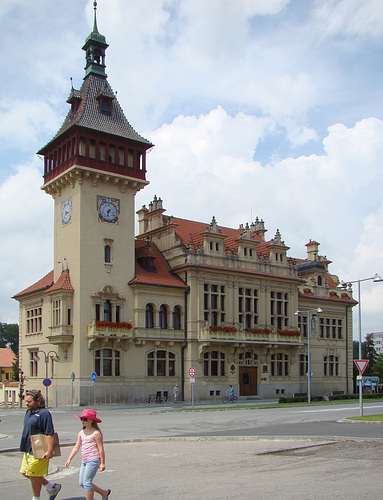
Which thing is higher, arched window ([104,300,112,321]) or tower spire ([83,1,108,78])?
tower spire ([83,1,108,78])

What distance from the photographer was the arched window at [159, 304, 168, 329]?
51.3 metres

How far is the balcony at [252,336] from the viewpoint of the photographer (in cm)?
5156

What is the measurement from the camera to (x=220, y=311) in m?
53.4

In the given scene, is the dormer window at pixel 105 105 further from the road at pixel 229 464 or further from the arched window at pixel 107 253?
the road at pixel 229 464

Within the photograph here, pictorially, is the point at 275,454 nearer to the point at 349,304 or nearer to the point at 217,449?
the point at 217,449

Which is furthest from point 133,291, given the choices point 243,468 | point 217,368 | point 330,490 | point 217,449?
point 330,490

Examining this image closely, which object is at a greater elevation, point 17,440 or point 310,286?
point 310,286

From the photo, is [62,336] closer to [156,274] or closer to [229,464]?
[156,274]

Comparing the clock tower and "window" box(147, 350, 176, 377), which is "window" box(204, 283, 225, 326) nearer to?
"window" box(147, 350, 176, 377)

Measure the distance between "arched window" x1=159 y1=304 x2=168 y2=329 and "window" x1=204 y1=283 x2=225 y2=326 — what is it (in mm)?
3530

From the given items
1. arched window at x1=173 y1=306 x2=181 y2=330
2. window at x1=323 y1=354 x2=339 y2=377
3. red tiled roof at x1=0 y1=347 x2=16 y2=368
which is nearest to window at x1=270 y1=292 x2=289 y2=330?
window at x1=323 y1=354 x2=339 y2=377

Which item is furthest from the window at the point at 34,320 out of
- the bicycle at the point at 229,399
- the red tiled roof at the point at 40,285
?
the bicycle at the point at 229,399

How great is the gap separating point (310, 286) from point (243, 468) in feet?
171

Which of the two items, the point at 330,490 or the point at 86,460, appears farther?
the point at 330,490
